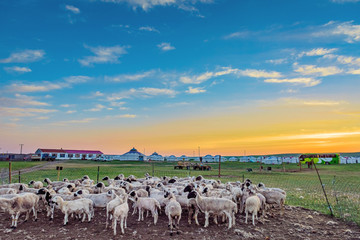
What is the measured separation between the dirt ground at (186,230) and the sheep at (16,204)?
1.48 feet

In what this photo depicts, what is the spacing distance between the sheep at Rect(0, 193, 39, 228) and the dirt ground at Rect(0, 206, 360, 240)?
45cm

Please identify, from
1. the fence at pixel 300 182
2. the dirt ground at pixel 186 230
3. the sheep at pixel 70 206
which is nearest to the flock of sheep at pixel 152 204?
the sheep at pixel 70 206

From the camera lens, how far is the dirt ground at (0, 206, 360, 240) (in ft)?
31.8

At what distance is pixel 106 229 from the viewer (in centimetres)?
1036

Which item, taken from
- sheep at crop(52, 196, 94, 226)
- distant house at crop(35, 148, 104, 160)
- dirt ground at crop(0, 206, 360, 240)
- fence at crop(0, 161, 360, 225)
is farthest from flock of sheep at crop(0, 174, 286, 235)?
distant house at crop(35, 148, 104, 160)

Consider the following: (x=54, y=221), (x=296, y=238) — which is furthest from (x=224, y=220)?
(x=54, y=221)

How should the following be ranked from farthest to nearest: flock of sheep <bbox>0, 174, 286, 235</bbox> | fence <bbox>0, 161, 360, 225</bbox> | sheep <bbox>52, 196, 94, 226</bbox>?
fence <bbox>0, 161, 360, 225</bbox>, sheep <bbox>52, 196, 94, 226</bbox>, flock of sheep <bbox>0, 174, 286, 235</bbox>

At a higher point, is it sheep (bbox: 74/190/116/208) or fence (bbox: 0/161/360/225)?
sheep (bbox: 74/190/116/208)

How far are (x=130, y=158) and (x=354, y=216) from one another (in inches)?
4442

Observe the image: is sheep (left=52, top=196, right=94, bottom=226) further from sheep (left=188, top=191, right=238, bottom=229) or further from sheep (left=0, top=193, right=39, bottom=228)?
sheep (left=188, top=191, right=238, bottom=229)

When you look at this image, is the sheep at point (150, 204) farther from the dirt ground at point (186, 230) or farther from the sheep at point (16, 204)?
the sheep at point (16, 204)

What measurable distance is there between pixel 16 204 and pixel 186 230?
283 inches

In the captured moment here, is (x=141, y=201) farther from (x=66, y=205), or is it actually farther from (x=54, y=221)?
(x=54, y=221)

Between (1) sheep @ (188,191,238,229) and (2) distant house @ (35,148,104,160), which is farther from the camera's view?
(2) distant house @ (35,148,104,160)
